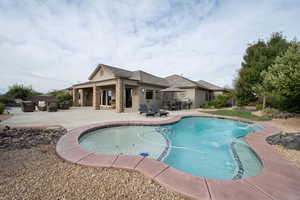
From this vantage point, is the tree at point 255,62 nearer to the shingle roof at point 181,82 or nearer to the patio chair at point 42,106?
the shingle roof at point 181,82

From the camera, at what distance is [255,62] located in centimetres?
1492

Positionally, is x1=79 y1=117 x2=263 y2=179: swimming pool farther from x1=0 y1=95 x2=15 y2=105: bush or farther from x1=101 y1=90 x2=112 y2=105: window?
x1=0 y1=95 x2=15 y2=105: bush

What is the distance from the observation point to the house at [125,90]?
1320 cm

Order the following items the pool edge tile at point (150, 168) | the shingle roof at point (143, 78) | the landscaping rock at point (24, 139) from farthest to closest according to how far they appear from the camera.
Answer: the shingle roof at point (143, 78) < the landscaping rock at point (24, 139) < the pool edge tile at point (150, 168)

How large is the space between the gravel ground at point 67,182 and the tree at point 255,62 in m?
17.0

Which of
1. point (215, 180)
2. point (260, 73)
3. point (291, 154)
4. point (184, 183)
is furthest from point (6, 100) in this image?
point (260, 73)

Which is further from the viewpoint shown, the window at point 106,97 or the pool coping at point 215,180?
the window at point 106,97

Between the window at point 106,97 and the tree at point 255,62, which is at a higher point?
the tree at point 255,62

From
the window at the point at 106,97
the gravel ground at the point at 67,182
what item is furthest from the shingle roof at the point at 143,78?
the gravel ground at the point at 67,182

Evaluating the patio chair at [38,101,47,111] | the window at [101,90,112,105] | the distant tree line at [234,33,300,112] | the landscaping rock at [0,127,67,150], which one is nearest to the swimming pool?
the landscaping rock at [0,127,67,150]

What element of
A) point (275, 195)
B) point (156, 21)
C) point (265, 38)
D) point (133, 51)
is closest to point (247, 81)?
point (265, 38)

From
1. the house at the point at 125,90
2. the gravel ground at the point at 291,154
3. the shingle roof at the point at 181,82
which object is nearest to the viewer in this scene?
the gravel ground at the point at 291,154

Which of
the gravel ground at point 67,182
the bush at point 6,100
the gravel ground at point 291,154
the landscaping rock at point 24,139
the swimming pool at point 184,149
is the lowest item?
the swimming pool at point 184,149

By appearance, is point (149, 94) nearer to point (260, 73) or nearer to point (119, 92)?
point (119, 92)
